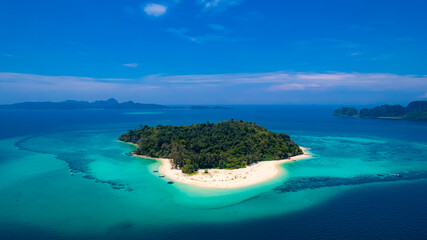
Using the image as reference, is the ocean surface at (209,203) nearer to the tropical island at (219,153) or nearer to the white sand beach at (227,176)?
the white sand beach at (227,176)

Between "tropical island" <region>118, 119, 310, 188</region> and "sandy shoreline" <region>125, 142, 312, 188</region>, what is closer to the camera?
"sandy shoreline" <region>125, 142, 312, 188</region>

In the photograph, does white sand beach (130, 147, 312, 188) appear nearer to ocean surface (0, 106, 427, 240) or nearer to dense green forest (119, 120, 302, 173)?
dense green forest (119, 120, 302, 173)

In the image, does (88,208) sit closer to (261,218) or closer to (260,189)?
(261,218)

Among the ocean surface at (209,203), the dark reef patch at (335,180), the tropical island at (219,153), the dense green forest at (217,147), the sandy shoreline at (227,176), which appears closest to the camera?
the ocean surface at (209,203)

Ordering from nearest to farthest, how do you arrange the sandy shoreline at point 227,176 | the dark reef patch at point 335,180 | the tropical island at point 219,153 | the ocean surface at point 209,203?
1. the ocean surface at point 209,203
2. the dark reef patch at point 335,180
3. the sandy shoreline at point 227,176
4. the tropical island at point 219,153

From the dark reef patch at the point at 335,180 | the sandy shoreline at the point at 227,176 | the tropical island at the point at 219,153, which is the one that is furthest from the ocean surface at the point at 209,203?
the tropical island at the point at 219,153

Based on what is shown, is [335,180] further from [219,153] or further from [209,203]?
[219,153]

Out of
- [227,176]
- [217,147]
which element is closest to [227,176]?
[227,176]

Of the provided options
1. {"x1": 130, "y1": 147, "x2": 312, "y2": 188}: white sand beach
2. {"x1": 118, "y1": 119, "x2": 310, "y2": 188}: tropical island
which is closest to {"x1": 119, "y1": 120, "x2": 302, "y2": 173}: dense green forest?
{"x1": 118, "y1": 119, "x2": 310, "y2": 188}: tropical island
